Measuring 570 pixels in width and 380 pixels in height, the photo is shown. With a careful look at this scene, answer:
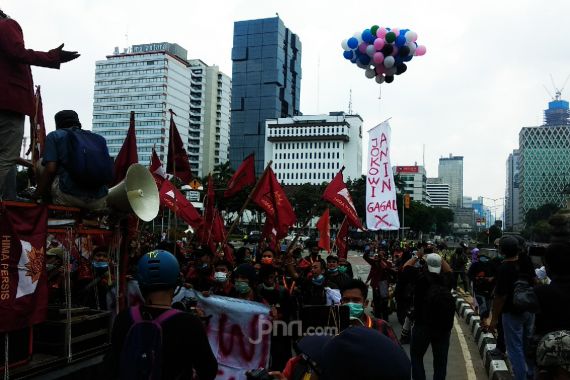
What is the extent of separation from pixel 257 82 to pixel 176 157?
139955 mm

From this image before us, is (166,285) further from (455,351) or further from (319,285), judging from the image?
(455,351)

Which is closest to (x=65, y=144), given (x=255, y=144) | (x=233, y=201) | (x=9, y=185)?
(x=9, y=185)

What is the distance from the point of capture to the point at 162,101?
127 meters

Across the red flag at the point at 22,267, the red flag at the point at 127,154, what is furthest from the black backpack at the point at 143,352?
the red flag at the point at 127,154

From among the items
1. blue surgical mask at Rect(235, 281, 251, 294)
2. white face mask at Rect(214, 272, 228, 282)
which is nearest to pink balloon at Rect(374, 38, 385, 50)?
white face mask at Rect(214, 272, 228, 282)

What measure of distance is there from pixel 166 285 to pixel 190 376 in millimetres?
489

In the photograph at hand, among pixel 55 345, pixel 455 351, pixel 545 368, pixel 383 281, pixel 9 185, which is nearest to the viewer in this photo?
pixel 545 368

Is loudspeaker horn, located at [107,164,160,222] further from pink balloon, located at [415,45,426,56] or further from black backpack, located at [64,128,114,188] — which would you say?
pink balloon, located at [415,45,426,56]

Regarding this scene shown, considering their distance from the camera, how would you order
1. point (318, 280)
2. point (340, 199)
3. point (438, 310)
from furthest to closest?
point (340, 199) < point (318, 280) < point (438, 310)

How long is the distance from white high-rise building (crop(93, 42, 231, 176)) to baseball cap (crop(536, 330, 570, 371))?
120429mm

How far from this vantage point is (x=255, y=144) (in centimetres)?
14288

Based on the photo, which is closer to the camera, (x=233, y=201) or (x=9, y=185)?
(x=9, y=185)

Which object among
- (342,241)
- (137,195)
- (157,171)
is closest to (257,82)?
(342,241)

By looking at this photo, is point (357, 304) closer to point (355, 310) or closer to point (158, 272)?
point (355, 310)
